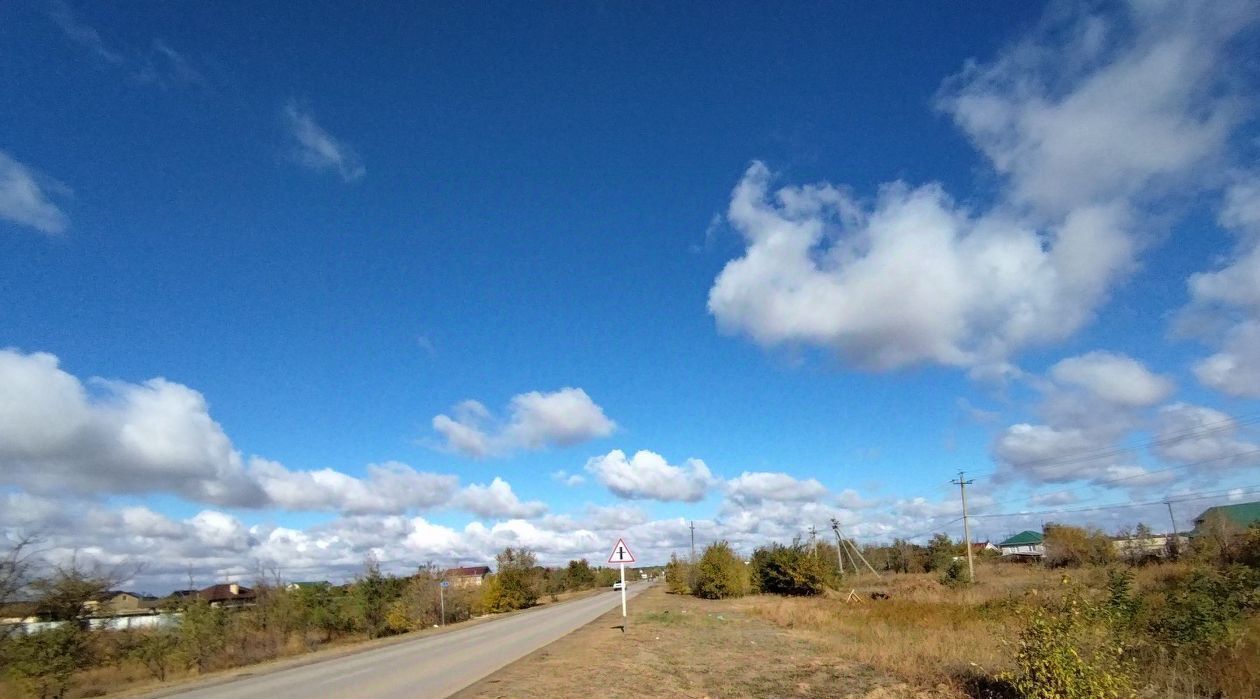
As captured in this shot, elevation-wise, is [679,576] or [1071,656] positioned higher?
[1071,656]

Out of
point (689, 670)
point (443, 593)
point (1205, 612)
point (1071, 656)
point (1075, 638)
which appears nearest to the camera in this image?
point (1071, 656)

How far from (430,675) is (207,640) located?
2118 centimetres

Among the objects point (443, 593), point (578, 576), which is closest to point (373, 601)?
point (443, 593)

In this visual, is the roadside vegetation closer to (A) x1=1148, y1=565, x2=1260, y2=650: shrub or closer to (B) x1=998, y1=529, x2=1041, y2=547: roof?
(A) x1=1148, y1=565, x2=1260, y2=650: shrub

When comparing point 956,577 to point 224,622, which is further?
point 956,577

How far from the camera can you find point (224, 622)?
33.9 metres

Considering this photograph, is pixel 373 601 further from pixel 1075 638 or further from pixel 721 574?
pixel 1075 638

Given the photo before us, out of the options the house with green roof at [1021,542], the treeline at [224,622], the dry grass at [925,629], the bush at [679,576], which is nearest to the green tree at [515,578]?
the treeline at [224,622]

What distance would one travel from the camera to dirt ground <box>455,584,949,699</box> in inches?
491

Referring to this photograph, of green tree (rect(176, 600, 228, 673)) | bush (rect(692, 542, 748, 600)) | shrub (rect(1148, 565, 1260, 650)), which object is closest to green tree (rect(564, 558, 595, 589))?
bush (rect(692, 542, 748, 600))

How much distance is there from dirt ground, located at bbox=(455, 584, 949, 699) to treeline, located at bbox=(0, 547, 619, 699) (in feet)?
46.4

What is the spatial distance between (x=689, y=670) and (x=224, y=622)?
93.8 ft

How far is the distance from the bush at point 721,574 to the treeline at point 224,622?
62.2 feet

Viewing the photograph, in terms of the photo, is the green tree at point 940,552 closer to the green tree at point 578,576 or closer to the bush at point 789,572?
the bush at point 789,572
